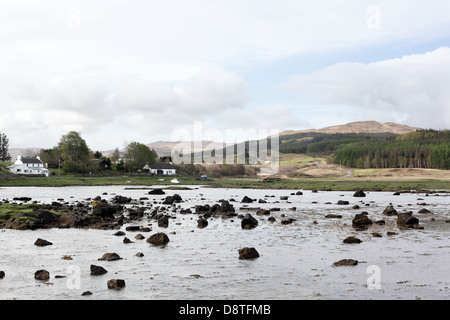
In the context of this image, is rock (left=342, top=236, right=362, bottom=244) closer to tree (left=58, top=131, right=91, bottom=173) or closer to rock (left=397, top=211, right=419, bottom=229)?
rock (left=397, top=211, right=419, bottom=229)

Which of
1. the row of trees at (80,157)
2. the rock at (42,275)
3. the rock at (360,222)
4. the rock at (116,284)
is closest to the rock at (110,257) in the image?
the rock at (42,275)

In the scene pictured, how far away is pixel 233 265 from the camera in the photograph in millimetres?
24469

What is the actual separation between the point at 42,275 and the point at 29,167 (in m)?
145

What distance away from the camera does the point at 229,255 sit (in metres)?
27.4

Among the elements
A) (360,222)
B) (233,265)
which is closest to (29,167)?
(360,222)

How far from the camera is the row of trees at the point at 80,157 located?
151 m

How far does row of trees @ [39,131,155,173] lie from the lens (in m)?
151

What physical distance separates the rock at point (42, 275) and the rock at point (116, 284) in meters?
3.58

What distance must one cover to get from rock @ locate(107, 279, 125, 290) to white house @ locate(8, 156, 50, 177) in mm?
139866

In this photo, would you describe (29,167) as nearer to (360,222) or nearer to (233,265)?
(360,222)

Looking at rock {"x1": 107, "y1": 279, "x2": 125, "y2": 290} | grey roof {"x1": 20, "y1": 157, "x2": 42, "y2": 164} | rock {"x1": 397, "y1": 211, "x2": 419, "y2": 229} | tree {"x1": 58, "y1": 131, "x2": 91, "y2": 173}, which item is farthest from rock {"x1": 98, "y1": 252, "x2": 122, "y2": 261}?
grey roof {"x1": 20, "y1": 157, "x2": 42, "y2": 164}

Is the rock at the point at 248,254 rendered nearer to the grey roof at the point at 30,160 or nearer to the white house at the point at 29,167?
the white house at the point at 29,167
